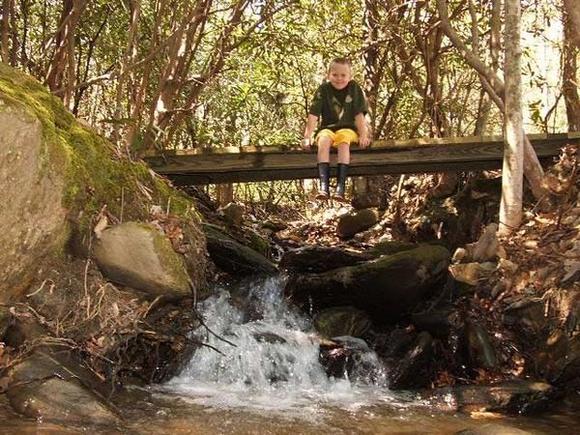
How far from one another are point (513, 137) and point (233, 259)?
11.7 feet

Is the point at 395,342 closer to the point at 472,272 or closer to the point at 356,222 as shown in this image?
the point at 472,272

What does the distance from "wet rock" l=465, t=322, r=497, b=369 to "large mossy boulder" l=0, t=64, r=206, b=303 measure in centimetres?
263

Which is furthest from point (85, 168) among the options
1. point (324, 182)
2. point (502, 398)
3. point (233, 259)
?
point (502, 398)

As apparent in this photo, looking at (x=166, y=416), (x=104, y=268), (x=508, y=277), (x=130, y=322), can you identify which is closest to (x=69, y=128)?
(x=104, y=268)

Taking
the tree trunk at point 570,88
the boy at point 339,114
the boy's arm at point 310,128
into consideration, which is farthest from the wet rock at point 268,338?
the tree trunk at point 570,88

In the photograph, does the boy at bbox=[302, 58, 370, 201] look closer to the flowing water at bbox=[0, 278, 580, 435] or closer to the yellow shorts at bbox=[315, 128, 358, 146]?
the yellow shorts at bbox=[315, 128, 358, 146]

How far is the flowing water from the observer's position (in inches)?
168

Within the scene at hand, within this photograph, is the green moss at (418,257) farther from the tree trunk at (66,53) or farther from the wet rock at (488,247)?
the tree trunk at (66,53)

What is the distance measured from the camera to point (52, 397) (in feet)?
12.7

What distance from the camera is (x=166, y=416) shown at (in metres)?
4.24

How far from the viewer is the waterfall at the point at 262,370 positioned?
515cm

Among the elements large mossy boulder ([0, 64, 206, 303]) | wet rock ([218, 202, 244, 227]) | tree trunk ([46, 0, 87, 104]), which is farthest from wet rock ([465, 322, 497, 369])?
tree trunk ([46, 0, 87, 104])

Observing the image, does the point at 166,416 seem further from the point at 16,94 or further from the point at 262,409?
the point at 16,94

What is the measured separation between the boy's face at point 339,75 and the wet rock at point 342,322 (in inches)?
102
